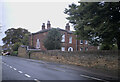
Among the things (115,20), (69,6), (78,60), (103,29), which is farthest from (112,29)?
(78,60)

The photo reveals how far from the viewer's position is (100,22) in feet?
41.8

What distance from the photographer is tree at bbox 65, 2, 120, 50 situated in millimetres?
11888

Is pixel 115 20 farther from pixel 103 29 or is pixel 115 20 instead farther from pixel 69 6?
pixel 69 6

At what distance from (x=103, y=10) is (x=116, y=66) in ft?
16.7

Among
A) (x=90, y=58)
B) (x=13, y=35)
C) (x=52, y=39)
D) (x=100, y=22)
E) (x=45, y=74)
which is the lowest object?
(x=45, y=74)

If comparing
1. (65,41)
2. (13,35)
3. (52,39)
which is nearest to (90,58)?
(52,39)

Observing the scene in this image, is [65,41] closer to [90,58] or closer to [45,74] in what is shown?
[90,58]

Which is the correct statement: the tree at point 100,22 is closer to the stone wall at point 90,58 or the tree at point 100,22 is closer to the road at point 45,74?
the stone wall at point 90,58

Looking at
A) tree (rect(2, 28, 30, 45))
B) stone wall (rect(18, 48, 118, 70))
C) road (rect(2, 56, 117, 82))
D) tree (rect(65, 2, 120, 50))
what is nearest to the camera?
road (rect(2, 56, 117, 82))

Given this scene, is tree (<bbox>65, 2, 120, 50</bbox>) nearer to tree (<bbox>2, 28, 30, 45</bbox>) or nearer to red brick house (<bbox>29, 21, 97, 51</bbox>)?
red brick house (<bbox>29, 21, 97, 51</bbox>)

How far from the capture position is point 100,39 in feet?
46.4

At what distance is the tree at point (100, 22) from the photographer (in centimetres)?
1189

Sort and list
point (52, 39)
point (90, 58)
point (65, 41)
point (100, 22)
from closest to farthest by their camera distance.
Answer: point (100, 22)
point (90, 58)
point (52, 39)
point (65, 41)

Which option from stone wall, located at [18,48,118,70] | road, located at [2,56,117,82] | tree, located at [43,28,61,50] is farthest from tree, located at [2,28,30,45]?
road, located at [2,56,117,82]
